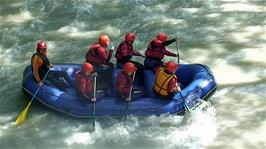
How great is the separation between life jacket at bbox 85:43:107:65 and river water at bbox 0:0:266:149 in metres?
1.27

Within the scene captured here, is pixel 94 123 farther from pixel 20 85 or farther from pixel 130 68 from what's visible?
pixel 20 85

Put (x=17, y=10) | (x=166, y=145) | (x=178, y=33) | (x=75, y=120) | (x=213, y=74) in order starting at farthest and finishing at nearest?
1. (x=17, y=10)
2. (x=178, y=33)
3. (x=213, y=74)
4. (x=75, y=120)
5. (x=166, y=145)

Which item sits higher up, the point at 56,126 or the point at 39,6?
the point at 39,6

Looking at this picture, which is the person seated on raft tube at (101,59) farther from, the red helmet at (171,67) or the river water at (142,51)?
the red helmet at (171,67)

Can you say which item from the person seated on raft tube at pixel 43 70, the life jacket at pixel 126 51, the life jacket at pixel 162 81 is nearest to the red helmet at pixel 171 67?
the life jacket at pixel 162 81

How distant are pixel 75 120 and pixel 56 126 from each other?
0.40 meters

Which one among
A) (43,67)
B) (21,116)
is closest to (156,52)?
(43,67)

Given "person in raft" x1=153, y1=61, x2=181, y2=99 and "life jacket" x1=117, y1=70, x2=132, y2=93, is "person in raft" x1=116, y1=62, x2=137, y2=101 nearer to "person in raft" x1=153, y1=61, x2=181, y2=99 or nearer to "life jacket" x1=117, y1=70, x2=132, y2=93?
"life jacket" x1=117, y1=70, x2=132, y2=93

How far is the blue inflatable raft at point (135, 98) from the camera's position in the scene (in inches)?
396

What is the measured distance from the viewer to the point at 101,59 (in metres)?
10.8

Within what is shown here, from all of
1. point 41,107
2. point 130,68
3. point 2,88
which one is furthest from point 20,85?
point 130,68

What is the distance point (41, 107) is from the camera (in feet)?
35.7

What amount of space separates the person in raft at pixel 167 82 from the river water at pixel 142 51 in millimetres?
473

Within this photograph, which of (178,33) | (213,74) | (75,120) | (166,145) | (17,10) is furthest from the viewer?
(17,10)
